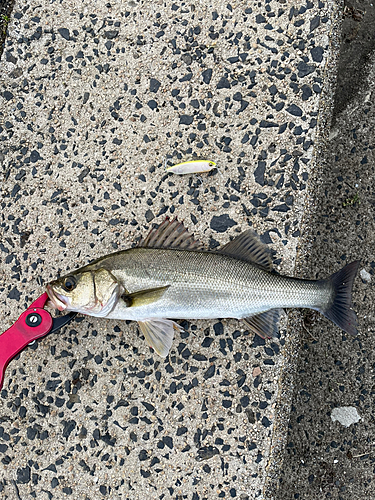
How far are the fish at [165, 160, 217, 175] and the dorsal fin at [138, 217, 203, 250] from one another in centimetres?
44

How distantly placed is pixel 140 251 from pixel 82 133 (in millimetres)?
1121

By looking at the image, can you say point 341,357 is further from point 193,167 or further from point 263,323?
point 193,167

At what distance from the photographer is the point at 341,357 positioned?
121 inches

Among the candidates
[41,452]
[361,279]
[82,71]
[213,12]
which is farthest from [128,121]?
[41,452]

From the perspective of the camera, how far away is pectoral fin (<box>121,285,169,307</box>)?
230 centimetres

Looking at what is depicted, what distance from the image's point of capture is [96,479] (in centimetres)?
254

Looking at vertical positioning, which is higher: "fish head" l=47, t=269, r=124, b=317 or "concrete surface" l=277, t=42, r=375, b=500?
"fish head" l=47, t=269, r=124, b=317

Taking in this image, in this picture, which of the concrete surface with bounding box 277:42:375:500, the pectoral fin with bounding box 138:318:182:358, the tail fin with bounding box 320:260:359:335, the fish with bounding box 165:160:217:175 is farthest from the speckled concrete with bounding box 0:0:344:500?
the concrete surface with bounding box 277:42:375:500

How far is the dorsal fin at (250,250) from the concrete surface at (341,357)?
0.68m

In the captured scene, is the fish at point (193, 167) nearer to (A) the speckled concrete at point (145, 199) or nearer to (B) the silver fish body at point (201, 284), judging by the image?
Answer: (A) the speckled concrete at point (145, 199)

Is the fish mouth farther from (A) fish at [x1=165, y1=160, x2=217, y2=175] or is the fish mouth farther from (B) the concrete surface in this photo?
(B) the concrete surface

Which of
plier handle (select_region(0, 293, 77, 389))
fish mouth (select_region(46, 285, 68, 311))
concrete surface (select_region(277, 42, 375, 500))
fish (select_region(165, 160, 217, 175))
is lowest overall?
concrete surface (select_region(277, 42, 375, 500))

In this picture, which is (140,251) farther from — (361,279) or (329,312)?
(361,279)

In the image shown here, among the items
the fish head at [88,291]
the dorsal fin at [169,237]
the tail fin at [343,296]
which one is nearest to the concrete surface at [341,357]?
the tail fin at [343,296]
